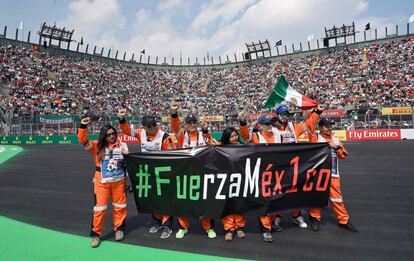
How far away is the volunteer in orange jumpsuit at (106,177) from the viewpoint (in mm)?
4371

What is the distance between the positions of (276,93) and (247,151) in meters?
2.49

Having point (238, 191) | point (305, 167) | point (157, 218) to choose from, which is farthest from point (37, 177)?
point (305, 167)

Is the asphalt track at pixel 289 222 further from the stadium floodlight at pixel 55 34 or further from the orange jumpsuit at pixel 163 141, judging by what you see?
the stadium floodlight at pixel 55 34

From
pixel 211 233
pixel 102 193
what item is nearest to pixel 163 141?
pixel 102 193

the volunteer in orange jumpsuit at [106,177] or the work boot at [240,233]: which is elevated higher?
the volunteer in orange jumpsuit at [106,177]

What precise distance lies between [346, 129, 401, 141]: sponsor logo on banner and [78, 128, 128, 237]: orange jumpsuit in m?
25.9

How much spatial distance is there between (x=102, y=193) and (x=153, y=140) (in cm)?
126

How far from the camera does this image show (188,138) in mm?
5516

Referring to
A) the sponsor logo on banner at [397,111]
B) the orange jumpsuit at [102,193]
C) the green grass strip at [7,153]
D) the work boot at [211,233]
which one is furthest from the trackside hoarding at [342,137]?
the orange jumpsuit at [102,193]

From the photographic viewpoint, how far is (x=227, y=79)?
54.8 metres

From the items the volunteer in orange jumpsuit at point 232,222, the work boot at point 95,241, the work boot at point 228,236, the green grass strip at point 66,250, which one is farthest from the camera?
the volunteer in orange jumpsuit at point 232,222

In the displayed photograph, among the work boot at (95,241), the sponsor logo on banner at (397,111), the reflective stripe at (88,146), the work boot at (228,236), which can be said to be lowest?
the work boot at (95,241)

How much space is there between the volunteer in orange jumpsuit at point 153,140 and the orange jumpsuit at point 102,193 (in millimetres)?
485

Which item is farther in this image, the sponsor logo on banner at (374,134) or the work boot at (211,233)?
the sponsor logo on banner at (374,134)
